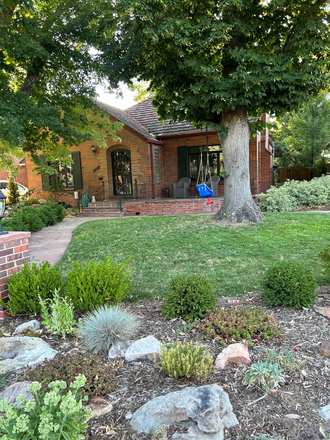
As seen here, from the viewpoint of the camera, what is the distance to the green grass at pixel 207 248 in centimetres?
487

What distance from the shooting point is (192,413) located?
1813mm

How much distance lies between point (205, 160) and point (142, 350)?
12524 millimetres

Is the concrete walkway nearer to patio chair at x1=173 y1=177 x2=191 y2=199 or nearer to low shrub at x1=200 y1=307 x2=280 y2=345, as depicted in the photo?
low shrub at x1=200 y1=307 x2=280 y2=345

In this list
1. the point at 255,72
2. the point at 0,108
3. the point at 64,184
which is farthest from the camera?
the point at 64,184

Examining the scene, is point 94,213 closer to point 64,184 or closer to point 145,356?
point 64,184

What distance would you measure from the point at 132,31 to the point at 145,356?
272 inches

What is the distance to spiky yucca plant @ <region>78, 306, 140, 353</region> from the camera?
8.89ft

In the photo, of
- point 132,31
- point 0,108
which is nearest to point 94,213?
point 0,108

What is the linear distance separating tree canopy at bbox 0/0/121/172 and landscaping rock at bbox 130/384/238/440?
6339 millimetres

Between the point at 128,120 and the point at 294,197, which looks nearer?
the point at 294,197

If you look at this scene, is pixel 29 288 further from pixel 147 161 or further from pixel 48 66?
pixel 147 161

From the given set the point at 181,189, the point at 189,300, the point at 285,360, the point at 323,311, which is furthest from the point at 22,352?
the point at 181,189

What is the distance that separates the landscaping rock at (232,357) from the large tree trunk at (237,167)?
5.68m

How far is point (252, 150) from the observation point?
43.8 ft
